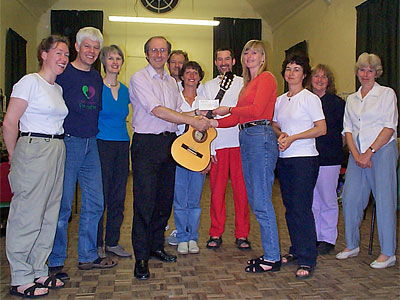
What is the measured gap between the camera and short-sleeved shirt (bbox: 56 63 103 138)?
2676 mm

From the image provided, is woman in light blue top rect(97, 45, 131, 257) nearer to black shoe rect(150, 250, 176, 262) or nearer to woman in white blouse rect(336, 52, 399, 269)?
black shoe rect(150, 250, 176, 262)

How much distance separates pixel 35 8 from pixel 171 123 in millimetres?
8260

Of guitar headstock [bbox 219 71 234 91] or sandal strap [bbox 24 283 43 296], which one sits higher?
guitar headstock [bbox 219 71 234 91]

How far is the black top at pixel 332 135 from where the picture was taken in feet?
10.9

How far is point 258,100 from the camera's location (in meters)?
2.75

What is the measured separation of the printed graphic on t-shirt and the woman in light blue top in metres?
0.21

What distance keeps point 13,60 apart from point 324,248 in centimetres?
727

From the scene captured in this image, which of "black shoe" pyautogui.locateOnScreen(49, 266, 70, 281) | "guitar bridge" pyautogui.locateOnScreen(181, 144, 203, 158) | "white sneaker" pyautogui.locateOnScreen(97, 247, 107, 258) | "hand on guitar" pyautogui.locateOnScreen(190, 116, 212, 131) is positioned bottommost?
"black shoe" pyautogui.locateOnScreen(49, 266, 70, 281)

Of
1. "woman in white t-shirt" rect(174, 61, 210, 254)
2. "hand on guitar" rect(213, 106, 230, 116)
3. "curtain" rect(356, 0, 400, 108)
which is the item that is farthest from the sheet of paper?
"curtain" rect(356, 0, 400, 108)

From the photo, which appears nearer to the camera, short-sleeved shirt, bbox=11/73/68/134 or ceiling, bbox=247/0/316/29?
short-sleeved shirt, bbox=11/73/68/134

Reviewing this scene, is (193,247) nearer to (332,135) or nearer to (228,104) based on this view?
(228,104)

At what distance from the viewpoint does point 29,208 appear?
2.37 m

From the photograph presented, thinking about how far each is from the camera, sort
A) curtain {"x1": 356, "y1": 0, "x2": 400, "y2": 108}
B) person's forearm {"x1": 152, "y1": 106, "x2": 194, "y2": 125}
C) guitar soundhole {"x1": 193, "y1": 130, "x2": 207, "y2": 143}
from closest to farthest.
Answer: 1. person's forearm {"x1": 152, "y1": 106, "x2": 194, "y2": 125}
2. guitar soundhole {"x1": 193, "y1": 130, "x2": 207, "y2": 143}
3. curtain {"x1": 356, "y1": 0, "x2": 400, "y2": 108}

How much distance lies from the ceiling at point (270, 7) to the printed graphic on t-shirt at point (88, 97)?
7155 millimetres
